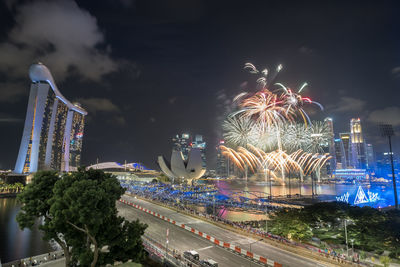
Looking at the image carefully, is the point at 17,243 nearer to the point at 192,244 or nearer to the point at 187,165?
the point at 192,244

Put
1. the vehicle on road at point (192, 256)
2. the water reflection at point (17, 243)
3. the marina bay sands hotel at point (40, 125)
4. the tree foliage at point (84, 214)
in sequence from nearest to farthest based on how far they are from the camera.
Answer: the tree foliage at point (84, 214) → the vehicle on road at point (192, 256) → the water reflection at point (17, 243) → the marina bay sands hotel at point (40, 125)

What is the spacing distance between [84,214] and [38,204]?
186 inches

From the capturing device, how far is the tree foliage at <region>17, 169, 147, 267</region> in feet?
37.0

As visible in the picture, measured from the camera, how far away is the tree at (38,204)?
12969mm

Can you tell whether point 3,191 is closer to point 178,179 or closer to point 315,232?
point 178,179

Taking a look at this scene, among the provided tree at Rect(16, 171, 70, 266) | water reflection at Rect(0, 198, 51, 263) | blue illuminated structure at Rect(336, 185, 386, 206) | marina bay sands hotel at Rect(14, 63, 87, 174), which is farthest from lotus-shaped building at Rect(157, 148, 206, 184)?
tree at Rect(16, 171, 70, 266)

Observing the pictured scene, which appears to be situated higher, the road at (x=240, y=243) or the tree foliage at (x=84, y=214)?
the tree foliage at (x=84, y=214)

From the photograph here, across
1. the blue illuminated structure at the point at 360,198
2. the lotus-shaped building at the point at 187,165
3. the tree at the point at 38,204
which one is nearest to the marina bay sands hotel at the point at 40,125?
the lotus-shaped building at the point at 187,165

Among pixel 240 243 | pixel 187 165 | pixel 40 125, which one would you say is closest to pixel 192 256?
pixel 240 243

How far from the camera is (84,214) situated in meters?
10.9

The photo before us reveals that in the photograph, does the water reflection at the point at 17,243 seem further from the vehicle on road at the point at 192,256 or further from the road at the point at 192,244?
the vehicle on road at the point at 192,256

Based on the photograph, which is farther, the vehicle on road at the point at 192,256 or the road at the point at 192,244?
the road at the point at 192,244

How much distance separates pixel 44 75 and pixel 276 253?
112262 mm

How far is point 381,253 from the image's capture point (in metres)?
20.8
